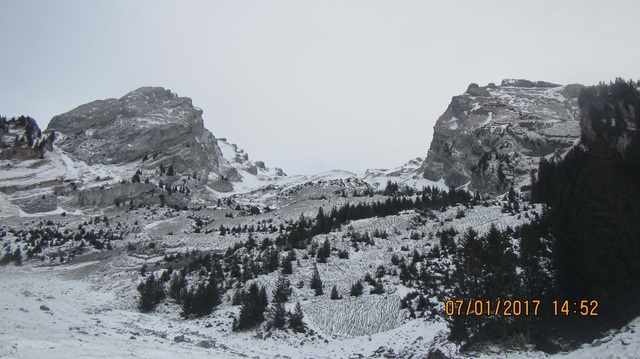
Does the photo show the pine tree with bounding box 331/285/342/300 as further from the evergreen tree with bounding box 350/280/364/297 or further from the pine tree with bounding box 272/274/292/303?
the pine tree with bounding box 272/274/292/303

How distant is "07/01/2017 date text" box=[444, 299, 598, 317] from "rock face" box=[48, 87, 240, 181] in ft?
423

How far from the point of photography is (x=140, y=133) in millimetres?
145875

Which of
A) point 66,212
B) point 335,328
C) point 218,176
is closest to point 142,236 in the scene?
point 66,212

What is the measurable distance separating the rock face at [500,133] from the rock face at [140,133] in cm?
8476

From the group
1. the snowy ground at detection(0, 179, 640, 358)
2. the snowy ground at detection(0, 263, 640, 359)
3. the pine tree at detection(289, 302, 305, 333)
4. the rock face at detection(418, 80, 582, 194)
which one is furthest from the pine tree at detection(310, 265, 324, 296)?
the rock face at detection(418, 80, 582, 194)

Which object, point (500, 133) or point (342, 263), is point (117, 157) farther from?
point (500, 133)

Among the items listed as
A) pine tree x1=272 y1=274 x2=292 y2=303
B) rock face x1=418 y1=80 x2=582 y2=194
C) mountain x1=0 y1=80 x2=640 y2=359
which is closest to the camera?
mountain x1=0 y1=80 x2=640 y2=359

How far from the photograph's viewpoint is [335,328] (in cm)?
3195

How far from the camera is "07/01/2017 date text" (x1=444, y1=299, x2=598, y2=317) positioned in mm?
21016

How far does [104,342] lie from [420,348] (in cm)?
1716

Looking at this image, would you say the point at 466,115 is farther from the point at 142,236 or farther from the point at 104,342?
the point at 104,342

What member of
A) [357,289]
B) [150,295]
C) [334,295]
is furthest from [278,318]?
[150,295]

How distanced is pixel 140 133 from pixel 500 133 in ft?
375

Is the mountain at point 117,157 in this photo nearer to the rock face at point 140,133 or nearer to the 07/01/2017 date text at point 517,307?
the rock face at point 140,133
